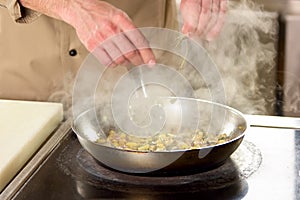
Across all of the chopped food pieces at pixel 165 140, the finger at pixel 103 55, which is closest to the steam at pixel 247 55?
the chopped food pieces at pixel 165 140

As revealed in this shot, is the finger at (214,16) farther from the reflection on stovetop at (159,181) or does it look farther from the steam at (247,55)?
the steam at (247,55)

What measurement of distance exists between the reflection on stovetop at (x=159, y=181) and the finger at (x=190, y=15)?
33 cm

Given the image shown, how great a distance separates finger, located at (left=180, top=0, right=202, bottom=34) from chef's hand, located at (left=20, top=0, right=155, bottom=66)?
0.19 m

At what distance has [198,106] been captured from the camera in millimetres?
1500

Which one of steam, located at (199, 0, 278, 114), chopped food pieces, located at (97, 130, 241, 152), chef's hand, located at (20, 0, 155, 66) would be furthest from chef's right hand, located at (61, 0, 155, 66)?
steam, located at (199, 0, 278, 114)

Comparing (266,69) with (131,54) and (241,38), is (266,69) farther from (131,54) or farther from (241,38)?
(131,54)

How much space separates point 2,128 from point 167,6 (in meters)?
0.71

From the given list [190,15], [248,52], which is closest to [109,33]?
[190,15]

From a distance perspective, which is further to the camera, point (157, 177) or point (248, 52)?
point (248, 52)

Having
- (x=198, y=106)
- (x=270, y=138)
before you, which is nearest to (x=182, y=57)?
(x=198, y=106)

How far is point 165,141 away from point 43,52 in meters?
0.62

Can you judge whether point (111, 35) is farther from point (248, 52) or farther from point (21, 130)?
point (248, 52)

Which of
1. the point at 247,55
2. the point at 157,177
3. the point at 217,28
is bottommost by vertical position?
the point at 247,55

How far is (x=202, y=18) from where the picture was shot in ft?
4.78
